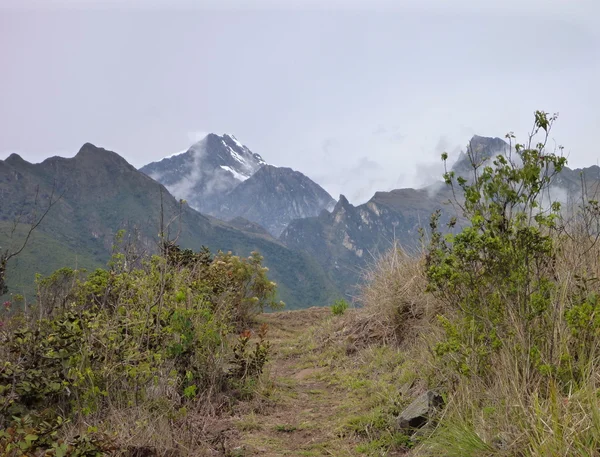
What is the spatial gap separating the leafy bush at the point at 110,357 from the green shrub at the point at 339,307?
5507mm

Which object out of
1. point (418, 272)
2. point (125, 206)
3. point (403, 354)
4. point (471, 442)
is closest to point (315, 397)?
point (403, 354)

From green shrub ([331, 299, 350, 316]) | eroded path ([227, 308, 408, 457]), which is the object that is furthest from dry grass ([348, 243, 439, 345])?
green shrub ([331, 299, 350, 316])

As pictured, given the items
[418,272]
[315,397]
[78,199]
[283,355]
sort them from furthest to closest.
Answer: [78,199], [283,355], [418,272], [315,397]

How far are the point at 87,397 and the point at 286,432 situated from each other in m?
2.08

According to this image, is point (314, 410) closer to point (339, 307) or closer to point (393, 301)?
point (393, 301)

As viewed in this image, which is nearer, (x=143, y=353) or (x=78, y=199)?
(x=143, y=353)

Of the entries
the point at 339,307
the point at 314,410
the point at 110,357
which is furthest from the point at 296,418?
the point at 339,307

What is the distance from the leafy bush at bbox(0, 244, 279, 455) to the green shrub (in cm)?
551

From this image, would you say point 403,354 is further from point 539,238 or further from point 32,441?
point 32,441

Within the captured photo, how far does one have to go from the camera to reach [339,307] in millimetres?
11859

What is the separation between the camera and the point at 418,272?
7.81 m

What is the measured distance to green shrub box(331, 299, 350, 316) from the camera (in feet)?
38.5

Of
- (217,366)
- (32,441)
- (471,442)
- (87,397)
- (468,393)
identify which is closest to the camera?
(32,441)

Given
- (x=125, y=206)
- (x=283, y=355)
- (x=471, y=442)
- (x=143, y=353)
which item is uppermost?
(x=125, y=206)
